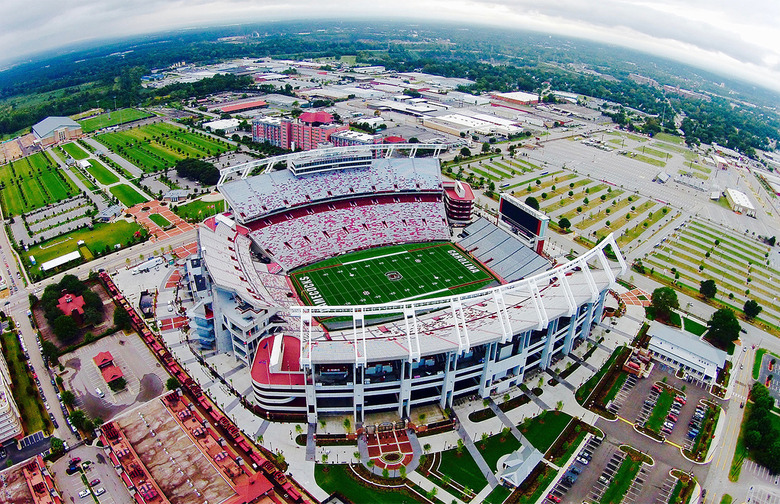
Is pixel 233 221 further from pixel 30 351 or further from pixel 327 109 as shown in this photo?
pixel 327 109

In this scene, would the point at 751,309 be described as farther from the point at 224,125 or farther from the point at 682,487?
the point at 224,125

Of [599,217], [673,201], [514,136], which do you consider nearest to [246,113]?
[514,136]

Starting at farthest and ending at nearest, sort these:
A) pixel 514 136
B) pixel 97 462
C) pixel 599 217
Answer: pixel 514 136 < pixel 599 217 < pixel 97 462

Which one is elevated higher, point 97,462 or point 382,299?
point 382,299

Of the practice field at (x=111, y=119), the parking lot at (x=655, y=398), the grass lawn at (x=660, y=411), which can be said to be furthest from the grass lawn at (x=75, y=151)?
the grass lawn at (x=660, y=411)

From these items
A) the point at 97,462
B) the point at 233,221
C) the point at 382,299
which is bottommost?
the point at 97,462

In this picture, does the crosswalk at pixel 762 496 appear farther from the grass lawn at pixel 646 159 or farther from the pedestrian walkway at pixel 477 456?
the grass lawn at pixel 646 159

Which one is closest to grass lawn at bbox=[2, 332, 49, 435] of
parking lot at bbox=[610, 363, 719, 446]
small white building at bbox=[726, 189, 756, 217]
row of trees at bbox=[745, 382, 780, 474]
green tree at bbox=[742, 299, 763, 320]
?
parking lot at bbox=[610, 363, 719, 446]
